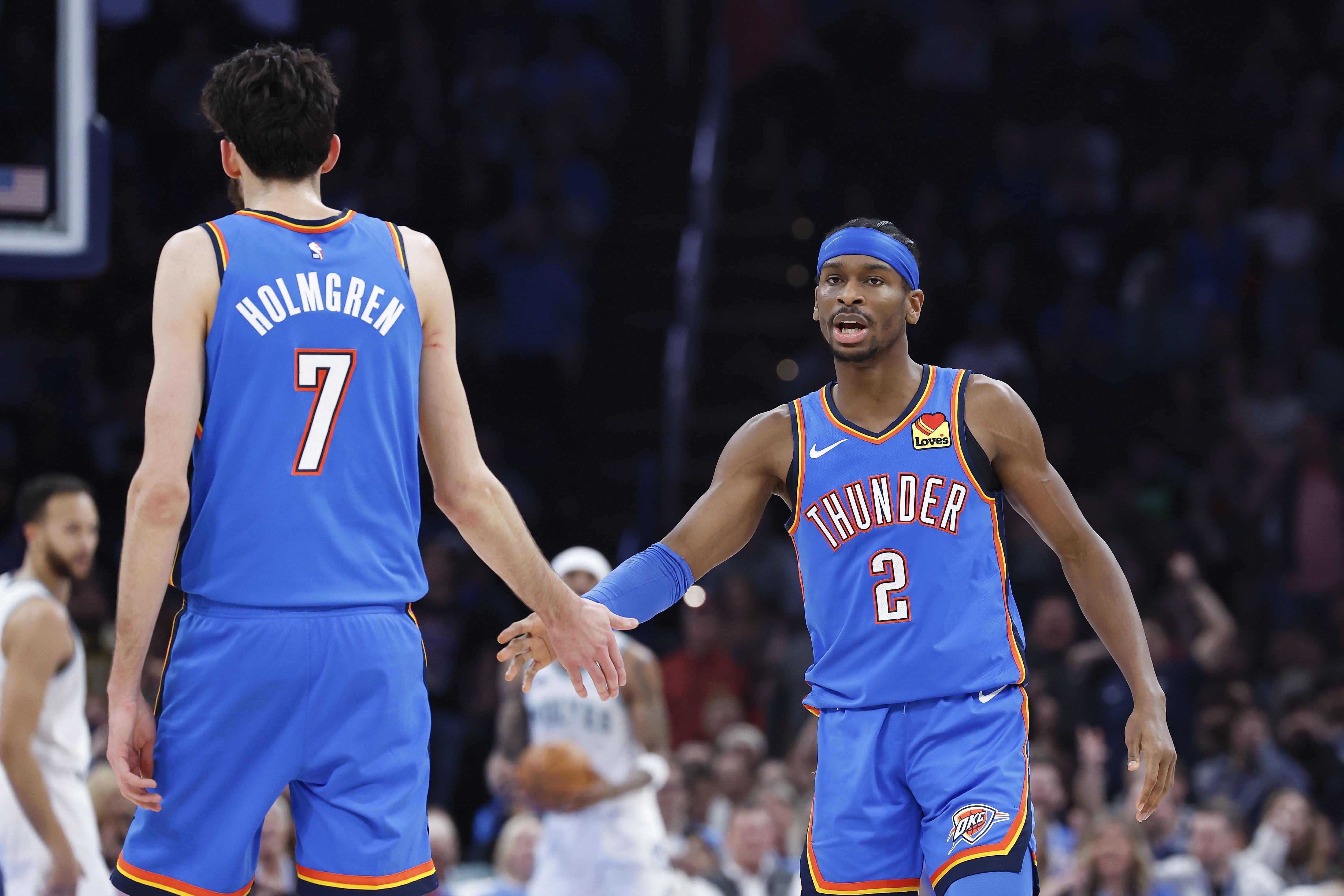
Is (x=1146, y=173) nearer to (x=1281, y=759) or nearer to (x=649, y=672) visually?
(x=1281, y=759)

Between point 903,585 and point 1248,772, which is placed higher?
point 903,585

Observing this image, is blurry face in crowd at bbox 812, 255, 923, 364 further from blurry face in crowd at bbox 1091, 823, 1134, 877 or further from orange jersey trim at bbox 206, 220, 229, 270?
blurry face in crowd at bbox 1091, 823, 1134, 877

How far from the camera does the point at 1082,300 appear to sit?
13453mm

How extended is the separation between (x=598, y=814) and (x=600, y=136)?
7963 mm

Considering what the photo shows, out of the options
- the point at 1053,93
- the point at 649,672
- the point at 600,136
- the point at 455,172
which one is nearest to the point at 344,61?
the point at 455,172

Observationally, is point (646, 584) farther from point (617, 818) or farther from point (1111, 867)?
point (1111, 867)

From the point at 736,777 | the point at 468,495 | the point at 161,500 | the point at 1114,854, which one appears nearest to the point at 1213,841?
the point at 1114,854

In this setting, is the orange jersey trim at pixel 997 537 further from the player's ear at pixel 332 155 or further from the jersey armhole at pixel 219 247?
the jersey armhole at pixel 219 247

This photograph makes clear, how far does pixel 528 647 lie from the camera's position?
15.0 ft

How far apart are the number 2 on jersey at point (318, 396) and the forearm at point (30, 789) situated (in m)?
3.29

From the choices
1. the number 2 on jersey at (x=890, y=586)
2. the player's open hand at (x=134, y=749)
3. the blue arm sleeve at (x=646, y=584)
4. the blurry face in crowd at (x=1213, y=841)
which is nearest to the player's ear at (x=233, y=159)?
the player's open hand at (x=134, y=749)

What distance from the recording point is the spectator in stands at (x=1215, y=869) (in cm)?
948

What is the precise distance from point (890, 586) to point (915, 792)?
56 centimetres

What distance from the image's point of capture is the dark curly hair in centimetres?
373
